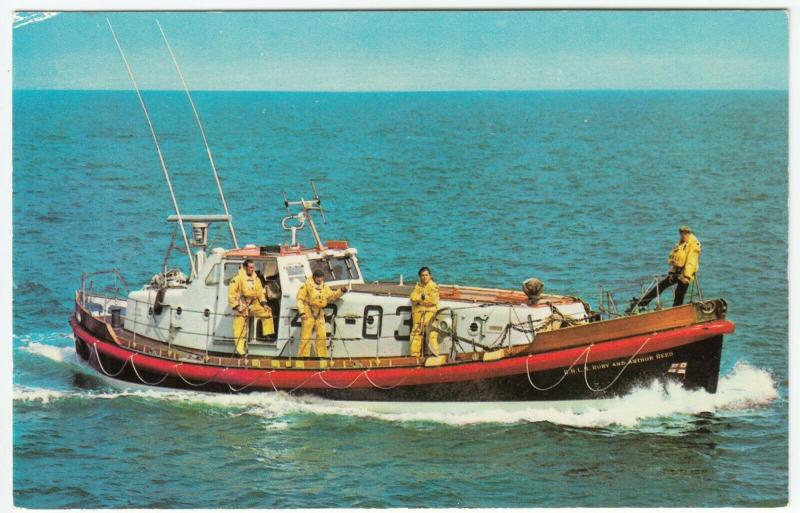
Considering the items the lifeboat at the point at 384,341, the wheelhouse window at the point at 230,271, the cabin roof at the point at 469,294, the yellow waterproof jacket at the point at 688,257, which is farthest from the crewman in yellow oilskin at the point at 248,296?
the yellow waterproof jacket at the point at 688,257

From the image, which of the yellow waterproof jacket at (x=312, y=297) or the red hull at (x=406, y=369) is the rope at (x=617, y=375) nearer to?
the red hull at (x=406, y=369)

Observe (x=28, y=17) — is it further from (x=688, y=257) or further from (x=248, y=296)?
(x=688, y=257)

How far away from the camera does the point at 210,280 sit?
69.8 ft

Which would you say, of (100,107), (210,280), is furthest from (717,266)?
(100,107)

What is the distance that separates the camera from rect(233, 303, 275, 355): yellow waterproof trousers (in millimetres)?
20453

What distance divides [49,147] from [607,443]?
39303 mm

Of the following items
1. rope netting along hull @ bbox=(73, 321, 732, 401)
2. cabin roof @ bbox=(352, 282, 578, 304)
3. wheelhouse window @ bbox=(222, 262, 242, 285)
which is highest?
wheelhouse window @ bbox=(222, 262, 242, 285)

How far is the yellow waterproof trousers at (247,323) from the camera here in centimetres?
2045

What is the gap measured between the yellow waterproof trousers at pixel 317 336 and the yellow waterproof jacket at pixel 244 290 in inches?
38.5

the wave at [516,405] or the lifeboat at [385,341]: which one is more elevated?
the lifeboat at [385,341]

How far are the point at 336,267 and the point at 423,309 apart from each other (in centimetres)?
236

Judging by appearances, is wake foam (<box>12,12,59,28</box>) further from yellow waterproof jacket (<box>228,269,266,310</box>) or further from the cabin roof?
the cabin roof

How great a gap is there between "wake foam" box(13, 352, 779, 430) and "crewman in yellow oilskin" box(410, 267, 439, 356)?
102 centimetres

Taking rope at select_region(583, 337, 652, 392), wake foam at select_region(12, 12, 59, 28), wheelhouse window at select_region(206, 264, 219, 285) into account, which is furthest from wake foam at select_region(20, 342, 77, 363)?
rope at select_region(583, 337, 652, 392)
